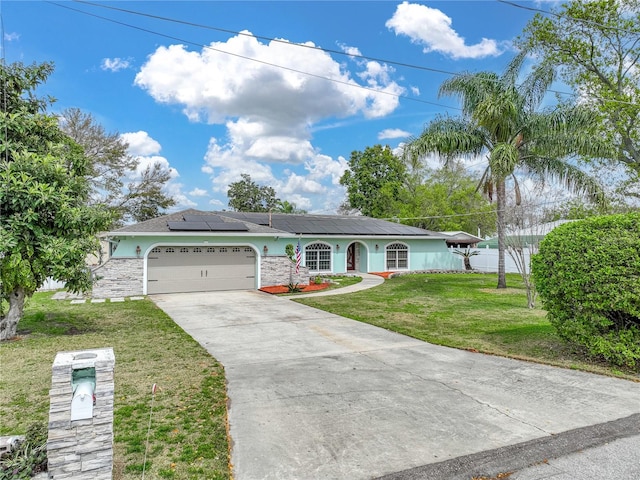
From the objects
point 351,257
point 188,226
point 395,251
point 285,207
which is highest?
point 285,207

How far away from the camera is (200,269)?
15.9 meters

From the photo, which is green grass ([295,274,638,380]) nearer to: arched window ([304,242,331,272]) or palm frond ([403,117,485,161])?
arched window ([304,242,331,272])

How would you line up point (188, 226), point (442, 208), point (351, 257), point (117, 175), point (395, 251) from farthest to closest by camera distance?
1. point (442, 208)
2. point (117, 175)
3. point (351, 257)
4. point (395, 251)
5. point (188, 226)

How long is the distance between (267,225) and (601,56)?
17.4 meters

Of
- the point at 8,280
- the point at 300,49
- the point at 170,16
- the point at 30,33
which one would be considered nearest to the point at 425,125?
the point at 300,49

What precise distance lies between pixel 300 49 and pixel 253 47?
130 centimetres

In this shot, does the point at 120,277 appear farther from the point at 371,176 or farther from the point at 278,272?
the point at 371,176

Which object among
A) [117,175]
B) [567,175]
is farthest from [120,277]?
[117,175]

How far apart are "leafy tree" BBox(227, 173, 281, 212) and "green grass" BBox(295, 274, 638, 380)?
3238 cm

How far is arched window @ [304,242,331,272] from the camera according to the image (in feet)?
70.2

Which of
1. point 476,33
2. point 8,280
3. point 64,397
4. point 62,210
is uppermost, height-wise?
point 476,33

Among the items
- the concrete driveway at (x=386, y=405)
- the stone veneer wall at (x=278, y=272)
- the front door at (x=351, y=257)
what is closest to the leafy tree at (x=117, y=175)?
the stone veneer wall at (x=278, y=272)

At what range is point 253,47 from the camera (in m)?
10.2

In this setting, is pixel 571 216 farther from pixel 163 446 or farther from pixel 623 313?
pixel 163 446
